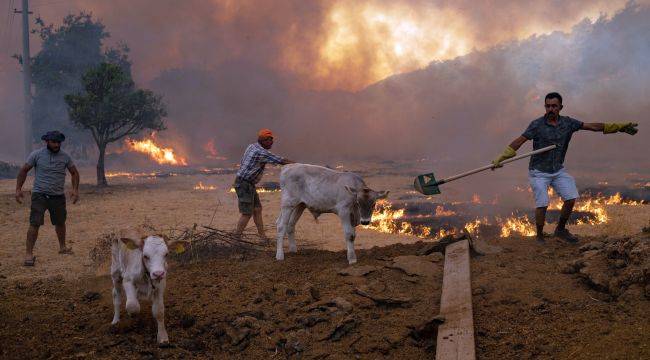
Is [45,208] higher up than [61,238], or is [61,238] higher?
[45,208]

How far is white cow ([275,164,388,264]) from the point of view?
830cm

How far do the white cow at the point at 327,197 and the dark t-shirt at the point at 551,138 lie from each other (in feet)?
9.53

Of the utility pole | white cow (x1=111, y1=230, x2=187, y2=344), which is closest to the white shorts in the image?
white cow (x1=111, y1=230, x2=187, y2=344)

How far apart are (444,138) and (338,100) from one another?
19.5 metres

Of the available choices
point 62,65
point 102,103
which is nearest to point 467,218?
point 102,103

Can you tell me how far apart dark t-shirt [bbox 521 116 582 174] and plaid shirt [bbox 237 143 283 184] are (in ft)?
16.8

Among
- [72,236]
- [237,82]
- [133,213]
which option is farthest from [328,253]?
[237,82]

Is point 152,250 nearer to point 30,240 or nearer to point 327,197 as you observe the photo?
point 327,197

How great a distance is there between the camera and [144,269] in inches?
219

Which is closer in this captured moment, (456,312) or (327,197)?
(456,312)

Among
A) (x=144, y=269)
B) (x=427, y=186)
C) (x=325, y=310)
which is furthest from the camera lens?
(x=427, y=186)

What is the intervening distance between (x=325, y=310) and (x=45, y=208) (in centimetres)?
720

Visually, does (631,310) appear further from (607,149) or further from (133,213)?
(607,149)

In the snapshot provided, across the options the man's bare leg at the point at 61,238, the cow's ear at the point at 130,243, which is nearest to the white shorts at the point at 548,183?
the cow's ear at the point at 130,243
